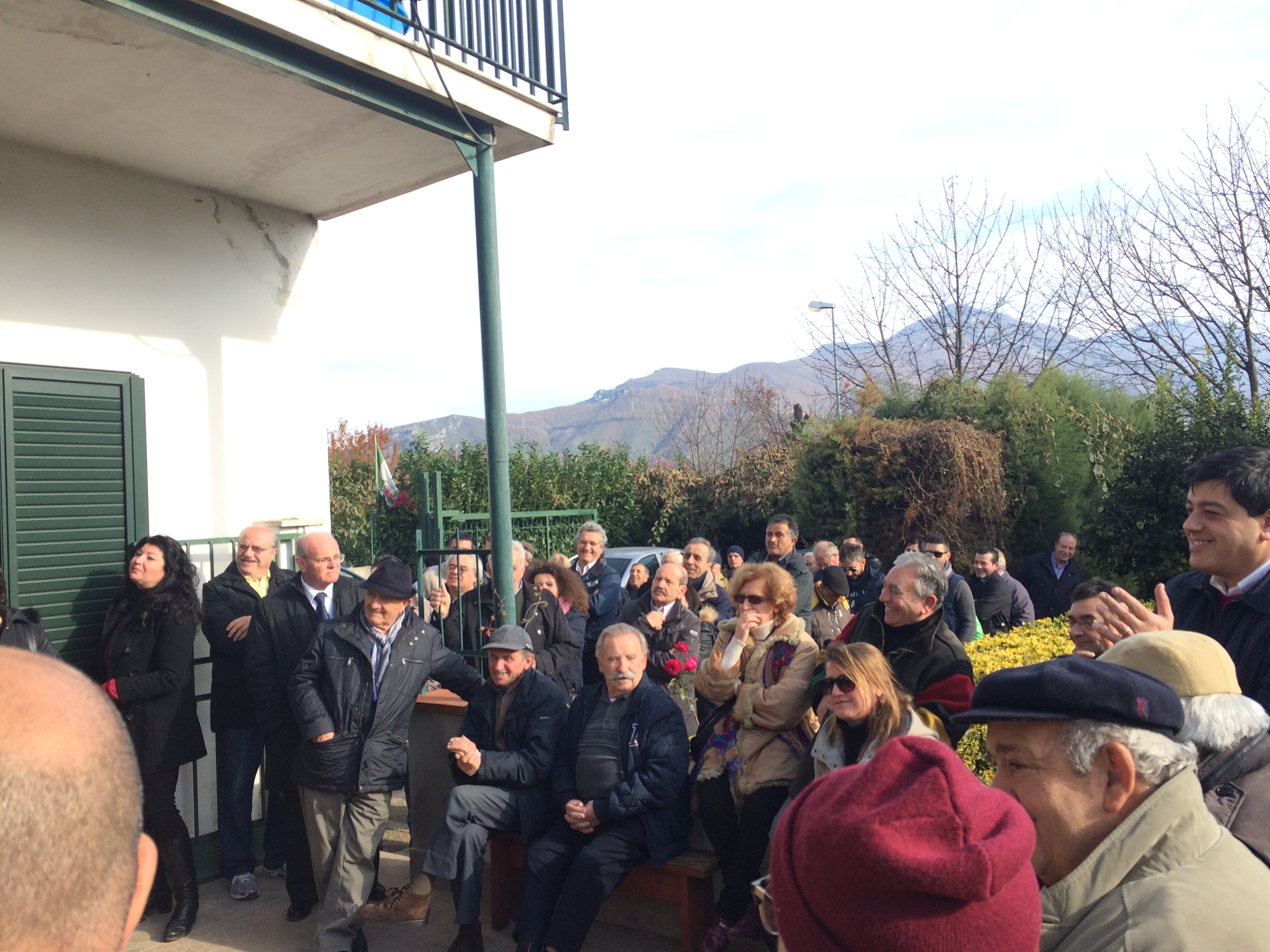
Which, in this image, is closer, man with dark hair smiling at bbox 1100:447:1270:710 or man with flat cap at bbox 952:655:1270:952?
man with flat cap at bbox 952:655:1270:952

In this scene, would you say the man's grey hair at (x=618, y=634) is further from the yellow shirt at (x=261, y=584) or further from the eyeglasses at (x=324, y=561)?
the yellow shirt at (x=261, y=584)

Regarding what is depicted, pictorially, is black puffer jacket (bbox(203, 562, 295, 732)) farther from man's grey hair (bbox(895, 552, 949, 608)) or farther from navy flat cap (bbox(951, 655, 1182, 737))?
navy flat cap (bbox(951, 655, 1182, 737))

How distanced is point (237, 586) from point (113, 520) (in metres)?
0.80

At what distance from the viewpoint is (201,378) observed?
586 cm

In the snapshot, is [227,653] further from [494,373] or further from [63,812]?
[63,812]

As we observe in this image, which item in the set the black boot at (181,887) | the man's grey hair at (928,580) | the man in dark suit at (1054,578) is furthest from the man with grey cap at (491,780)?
the man in dark suit at (1054,578)

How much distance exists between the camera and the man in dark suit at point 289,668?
5020 mm

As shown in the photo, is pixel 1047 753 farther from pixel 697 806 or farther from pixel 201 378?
pixel 201 378

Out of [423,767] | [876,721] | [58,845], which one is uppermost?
[58,845]

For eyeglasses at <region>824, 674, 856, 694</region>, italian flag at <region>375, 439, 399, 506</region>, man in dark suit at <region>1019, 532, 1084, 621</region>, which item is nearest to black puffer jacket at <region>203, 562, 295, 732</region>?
eyeglasses at <region>824, 674, 856, 694</region>

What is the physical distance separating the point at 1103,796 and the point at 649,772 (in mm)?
2754

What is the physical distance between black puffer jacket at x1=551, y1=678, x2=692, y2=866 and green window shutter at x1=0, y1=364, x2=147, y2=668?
2.83 metres

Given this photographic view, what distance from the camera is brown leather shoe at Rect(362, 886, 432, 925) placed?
4820 mm

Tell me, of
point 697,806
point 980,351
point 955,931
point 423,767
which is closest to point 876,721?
point 697,806
